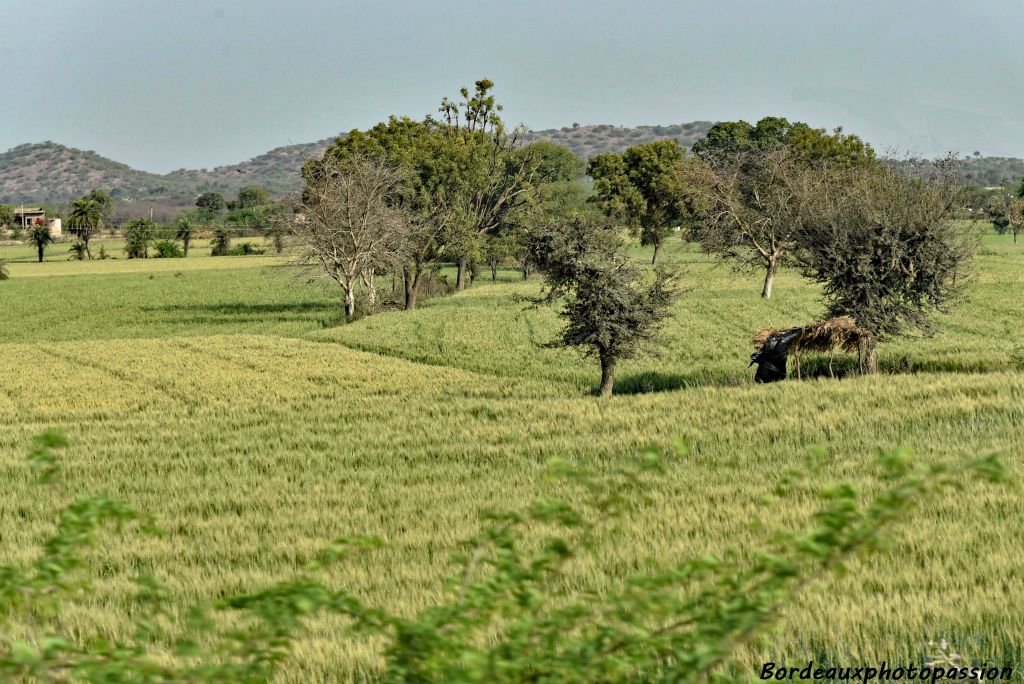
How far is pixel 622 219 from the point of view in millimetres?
28453

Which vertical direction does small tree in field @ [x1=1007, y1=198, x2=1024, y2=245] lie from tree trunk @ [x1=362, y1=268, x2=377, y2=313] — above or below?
above

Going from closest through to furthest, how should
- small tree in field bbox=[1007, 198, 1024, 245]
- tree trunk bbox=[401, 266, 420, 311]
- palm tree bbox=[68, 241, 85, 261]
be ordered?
tree trunk bbox=[401, 266, 420, 311] → small tree in field bbox=[1007, 198, 1024, 245] → palm tree bbox=[68, 241, 85, 261]

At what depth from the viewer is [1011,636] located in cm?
738

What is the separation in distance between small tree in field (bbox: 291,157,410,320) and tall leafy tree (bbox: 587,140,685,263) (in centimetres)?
4059

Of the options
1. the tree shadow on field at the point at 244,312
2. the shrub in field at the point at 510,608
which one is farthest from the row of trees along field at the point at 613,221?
the shrub in field at the point at 510,608

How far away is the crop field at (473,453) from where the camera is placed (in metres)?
9.16

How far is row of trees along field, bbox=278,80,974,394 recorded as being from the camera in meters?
27.5

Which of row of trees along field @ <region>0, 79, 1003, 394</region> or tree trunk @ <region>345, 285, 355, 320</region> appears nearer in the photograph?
row of trees along field @ <region>0, 79, 1003, 394</region>

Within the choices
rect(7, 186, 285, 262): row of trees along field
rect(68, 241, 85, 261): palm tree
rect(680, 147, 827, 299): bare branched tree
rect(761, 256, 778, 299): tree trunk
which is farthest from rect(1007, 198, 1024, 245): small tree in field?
rect(68, 241, 85, 261): palm tree

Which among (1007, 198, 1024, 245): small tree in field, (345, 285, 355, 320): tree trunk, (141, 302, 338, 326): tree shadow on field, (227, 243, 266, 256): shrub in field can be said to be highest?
(1007, 198, 1024, 245): small tree in field

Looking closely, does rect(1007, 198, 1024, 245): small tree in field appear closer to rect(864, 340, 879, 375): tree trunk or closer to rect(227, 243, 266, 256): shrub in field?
rect(227, 243, 266, 256): shrub in field

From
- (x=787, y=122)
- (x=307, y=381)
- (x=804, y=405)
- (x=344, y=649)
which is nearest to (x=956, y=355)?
(x=804, y=405)

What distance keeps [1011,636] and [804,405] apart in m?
13.7

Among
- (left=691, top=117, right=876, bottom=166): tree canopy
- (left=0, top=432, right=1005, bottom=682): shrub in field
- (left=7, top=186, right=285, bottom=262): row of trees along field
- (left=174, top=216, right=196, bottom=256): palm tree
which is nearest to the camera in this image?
(left=0, top=432, right=1005, bottom=682): shrub in field
